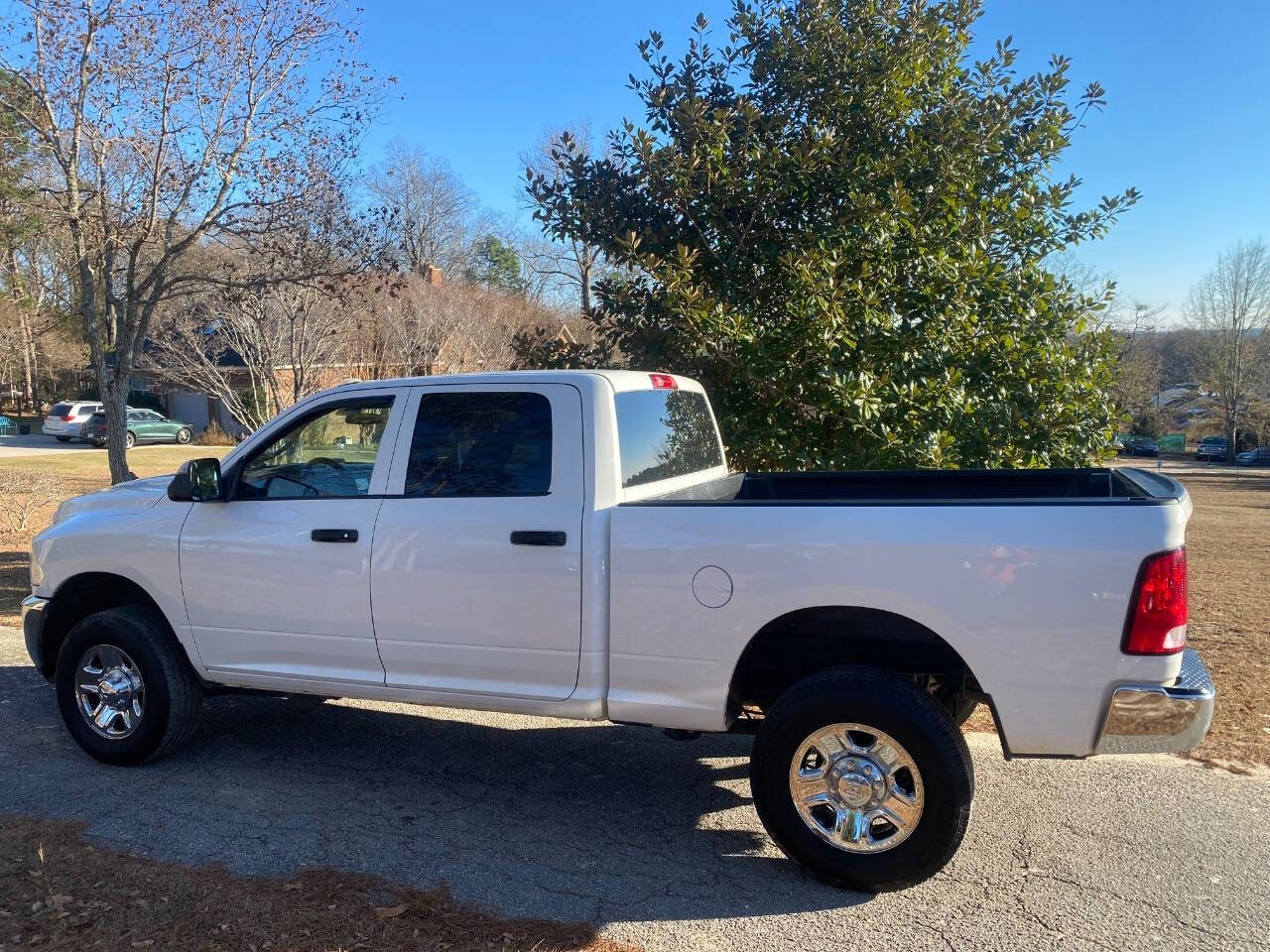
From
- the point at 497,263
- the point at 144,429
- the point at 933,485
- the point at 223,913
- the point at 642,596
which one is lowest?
the point at 223,913

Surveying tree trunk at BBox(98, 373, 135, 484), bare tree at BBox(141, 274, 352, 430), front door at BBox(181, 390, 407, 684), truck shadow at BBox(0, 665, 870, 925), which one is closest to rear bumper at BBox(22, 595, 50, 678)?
truck shadow at BBox(0, 665, 870, 925)

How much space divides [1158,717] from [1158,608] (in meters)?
0.40

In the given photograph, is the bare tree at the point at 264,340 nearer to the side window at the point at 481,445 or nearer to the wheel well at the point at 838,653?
the side window at the point at 481,445

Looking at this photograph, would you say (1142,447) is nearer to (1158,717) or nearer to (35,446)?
(35,446)

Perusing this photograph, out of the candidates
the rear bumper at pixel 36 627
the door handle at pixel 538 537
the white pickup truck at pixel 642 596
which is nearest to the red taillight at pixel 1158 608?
the white pickup truck at pixel 642 596

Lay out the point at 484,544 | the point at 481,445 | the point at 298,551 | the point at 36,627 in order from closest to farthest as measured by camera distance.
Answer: the point at 484,544 < the point at 481,445 < the point at 298,551 < the point at 36,627

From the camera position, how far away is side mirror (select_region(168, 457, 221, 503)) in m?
4.89

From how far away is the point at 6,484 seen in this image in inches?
699

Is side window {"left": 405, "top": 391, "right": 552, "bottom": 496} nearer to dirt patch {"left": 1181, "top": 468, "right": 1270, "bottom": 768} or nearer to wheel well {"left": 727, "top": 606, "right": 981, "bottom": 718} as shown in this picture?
wheel well {"left": 727, "top": 606, "right": 981, "bottom": 718}

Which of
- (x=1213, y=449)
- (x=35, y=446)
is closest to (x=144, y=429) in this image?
(x=35, y=446)

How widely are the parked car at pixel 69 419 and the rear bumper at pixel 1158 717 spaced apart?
43.0 metres

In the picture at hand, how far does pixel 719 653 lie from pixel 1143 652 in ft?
5.17

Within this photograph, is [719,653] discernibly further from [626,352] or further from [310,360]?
[310,360]

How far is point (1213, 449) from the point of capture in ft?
219
